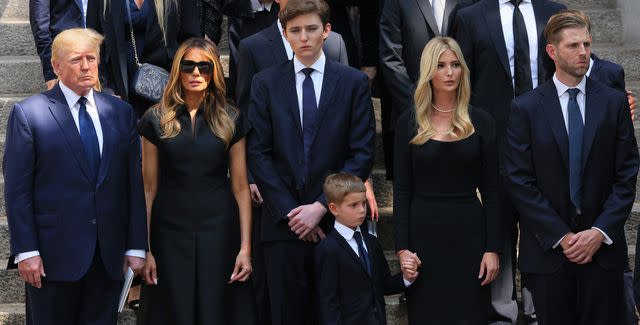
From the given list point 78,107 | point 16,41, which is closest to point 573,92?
point 78,107

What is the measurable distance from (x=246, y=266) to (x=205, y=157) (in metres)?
0.57

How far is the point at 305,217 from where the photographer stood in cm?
599

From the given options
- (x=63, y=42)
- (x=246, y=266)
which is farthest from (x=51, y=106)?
(x=246, y=266)

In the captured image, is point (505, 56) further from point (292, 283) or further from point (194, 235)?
point (194, 235)

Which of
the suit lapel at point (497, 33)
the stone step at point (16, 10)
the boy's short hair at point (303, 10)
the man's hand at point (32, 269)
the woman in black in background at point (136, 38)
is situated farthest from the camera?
the stone step at point (16, 10)

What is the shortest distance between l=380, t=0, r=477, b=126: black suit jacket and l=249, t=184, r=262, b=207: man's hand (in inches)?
36.9

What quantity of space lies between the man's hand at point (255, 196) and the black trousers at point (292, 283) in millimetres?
343

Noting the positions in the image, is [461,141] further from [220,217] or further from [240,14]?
[240,14]

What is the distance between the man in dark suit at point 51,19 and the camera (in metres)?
7.10

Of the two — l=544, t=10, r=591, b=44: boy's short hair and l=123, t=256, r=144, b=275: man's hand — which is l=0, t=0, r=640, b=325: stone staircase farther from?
l=544, t=10, r=591, b=44: boy's short hair

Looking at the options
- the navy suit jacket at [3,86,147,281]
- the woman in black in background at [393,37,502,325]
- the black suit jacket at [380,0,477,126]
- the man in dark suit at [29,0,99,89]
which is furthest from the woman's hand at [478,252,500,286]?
the man in dark suit at [29,0,99,89]

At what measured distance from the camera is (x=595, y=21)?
886cm

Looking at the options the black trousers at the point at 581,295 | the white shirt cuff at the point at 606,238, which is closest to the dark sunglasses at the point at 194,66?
the black trousers at the point at 581,295

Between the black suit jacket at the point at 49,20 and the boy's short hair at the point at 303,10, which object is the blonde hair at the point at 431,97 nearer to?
the boy's short hair at the point at 303,10
